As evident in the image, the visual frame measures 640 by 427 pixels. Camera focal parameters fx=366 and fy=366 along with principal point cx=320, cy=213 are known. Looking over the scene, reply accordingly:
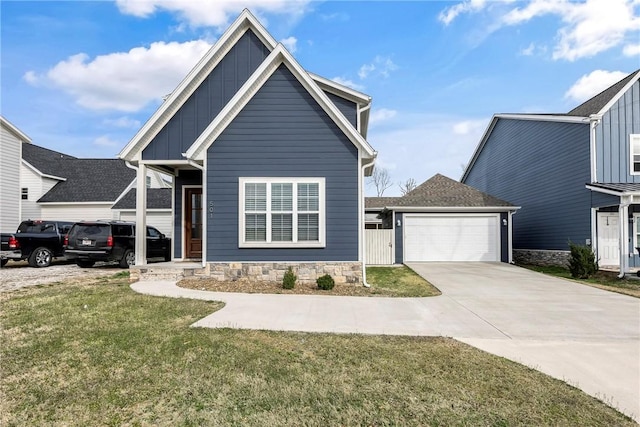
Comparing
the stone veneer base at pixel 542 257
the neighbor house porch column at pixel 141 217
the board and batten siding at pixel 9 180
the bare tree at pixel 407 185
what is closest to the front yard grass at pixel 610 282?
the stone veneer base at pixel 542 257

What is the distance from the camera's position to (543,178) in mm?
17969

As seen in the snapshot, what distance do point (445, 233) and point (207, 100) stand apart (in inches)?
501

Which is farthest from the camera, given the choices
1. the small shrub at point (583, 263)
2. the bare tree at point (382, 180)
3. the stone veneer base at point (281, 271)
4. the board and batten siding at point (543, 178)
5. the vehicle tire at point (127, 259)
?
the bare tree at point (382, 180)

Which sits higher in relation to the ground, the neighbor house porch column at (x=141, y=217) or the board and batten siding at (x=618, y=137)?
the board and batten siding at (x=618, y=137)

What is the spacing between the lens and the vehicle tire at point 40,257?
14422mm

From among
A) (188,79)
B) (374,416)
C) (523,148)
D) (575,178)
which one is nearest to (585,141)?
(575,178)

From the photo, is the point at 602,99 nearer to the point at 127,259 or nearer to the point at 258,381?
the point at 258,381

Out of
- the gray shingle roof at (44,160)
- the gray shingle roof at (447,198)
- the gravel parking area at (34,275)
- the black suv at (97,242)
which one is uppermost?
the gray shingle roof at (44,160)

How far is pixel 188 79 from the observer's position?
11039 millimetres

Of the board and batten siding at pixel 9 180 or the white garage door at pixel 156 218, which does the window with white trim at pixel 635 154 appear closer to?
the white garage door at pixel 156 218

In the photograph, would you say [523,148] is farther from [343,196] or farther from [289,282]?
[289,282]

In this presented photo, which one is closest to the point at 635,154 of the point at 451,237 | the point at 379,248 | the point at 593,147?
the point at 593,147

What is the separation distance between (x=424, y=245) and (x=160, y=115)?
13.2 meters

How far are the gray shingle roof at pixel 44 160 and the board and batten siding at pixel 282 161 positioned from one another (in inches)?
818
